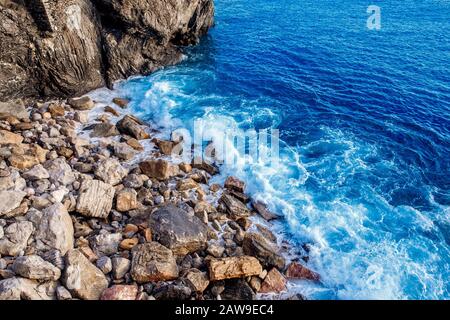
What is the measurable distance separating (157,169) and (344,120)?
16.9 meters

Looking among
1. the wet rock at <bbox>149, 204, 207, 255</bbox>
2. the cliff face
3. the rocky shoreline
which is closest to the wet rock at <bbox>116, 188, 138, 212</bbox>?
the rocky shoreline

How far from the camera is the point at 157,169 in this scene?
23203 millimetres

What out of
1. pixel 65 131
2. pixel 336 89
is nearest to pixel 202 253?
pixel 65 131

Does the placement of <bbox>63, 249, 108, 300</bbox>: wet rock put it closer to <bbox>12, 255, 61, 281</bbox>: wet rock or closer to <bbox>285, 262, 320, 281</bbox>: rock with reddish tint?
<bbox>12, 255, 61, 281</bbox>: wet rock

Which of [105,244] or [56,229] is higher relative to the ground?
[56,229]

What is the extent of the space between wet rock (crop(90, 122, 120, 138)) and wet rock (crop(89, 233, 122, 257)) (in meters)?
10.9

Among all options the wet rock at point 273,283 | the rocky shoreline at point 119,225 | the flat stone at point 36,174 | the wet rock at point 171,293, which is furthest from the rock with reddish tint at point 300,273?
the flat stone at point 36,174

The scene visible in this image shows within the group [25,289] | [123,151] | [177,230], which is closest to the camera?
[25,289]

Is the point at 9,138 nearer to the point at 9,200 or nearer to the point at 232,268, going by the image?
the point at 9,200

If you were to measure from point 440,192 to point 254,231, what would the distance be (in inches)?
509

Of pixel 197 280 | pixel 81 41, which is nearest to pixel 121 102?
pixel 81 41

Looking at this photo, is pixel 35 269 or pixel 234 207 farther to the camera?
pixel 234 207

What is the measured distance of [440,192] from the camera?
23844mm

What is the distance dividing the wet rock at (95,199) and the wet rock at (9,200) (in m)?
2.68
